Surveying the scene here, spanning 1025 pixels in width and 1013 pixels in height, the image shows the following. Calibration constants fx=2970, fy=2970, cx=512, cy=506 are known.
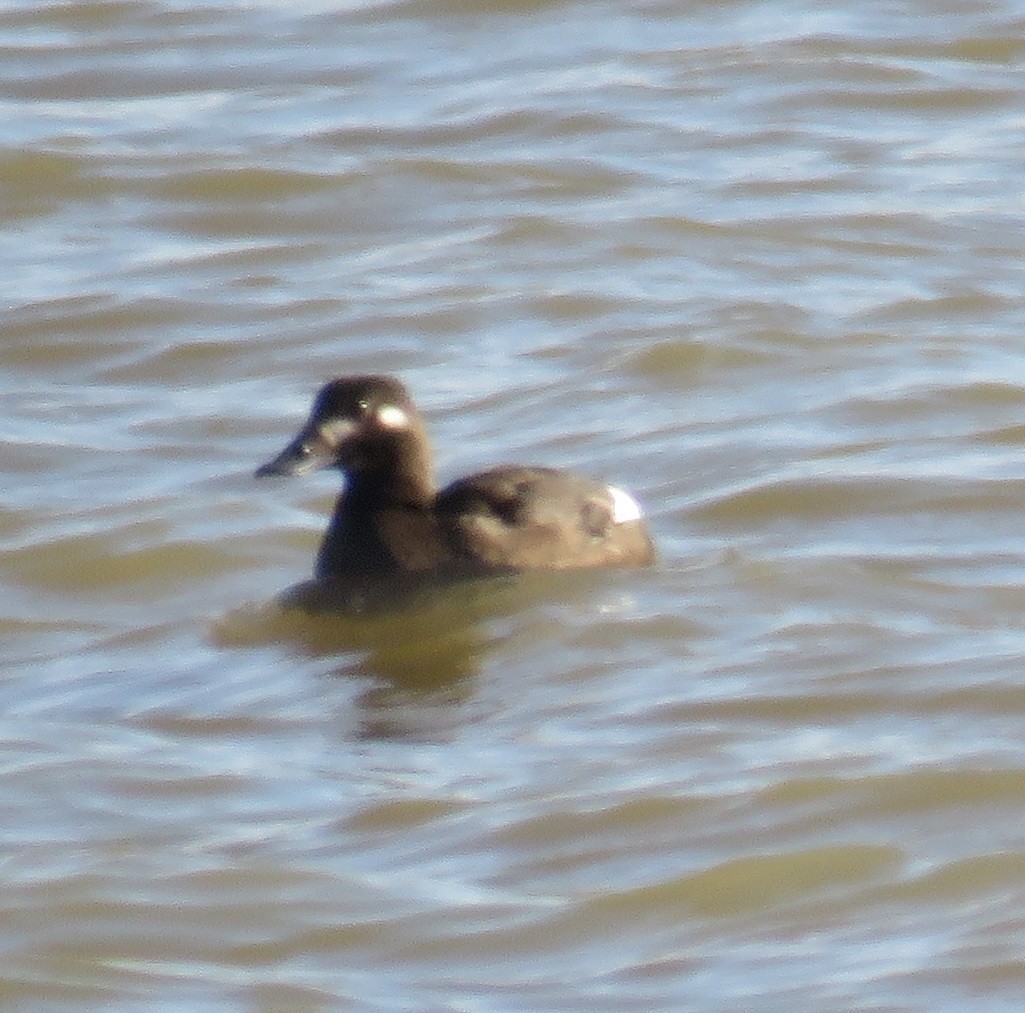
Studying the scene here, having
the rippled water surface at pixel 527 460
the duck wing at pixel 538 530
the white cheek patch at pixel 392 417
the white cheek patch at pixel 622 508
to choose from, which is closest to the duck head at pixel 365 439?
the white cheek patch at pixel 392 417

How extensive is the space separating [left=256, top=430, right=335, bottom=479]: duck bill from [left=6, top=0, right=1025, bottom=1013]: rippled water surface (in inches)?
18.1

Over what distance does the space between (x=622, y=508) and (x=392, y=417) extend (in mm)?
830

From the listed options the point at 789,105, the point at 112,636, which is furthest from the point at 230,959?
the point at 789,105

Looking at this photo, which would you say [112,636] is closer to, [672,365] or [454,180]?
[672,365]

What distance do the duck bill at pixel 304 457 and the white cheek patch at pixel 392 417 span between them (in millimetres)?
201

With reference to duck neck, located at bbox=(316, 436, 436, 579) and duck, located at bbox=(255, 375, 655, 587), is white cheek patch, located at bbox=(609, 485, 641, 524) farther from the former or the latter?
duck neck, located at bbox=(316, 436, 436, 579)

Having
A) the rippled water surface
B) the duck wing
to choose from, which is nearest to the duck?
the duck wing

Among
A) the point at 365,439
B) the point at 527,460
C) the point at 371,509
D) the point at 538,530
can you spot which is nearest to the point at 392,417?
the point at 365,439

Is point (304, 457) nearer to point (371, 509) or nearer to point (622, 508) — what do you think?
point (371, 509)

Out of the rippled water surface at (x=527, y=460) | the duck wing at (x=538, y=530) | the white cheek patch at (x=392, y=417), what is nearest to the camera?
the rippled water surface at (x=527, y=460)

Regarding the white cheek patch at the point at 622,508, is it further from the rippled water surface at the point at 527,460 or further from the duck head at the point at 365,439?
the duck head at the point at 365,439

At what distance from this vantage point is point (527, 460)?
1149 cm

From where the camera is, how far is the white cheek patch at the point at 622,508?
9898 mm

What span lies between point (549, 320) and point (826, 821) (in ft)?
20.1
